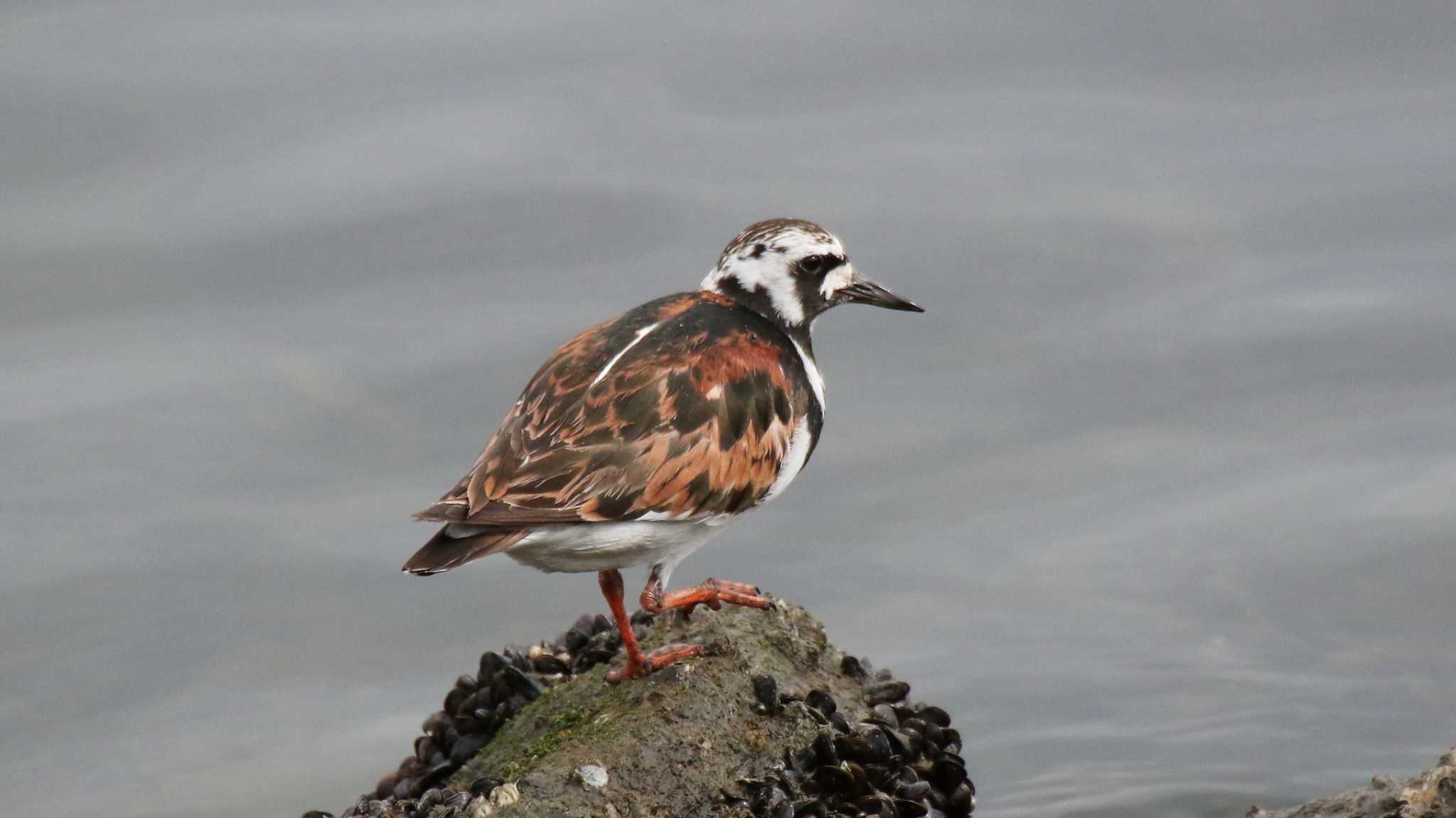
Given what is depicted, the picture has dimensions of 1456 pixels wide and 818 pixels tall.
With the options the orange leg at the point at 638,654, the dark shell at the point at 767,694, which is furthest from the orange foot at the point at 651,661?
the dark shell at the point at 767,694

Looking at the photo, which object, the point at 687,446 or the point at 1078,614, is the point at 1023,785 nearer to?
the point at 1078,614

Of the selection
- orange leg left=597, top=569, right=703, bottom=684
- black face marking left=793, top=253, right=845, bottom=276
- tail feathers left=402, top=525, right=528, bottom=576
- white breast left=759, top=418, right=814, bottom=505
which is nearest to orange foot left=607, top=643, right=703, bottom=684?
orange leg left=597, top=569, right=703, bottom=684

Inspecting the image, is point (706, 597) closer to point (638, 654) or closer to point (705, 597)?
point (705, 597)

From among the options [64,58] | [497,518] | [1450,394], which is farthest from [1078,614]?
[64,58]

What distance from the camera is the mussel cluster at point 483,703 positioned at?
657 centimetres

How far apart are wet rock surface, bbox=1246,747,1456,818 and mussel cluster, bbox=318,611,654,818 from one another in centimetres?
255

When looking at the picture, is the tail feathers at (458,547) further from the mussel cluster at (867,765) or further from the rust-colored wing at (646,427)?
the mussel cluster at (867,765)

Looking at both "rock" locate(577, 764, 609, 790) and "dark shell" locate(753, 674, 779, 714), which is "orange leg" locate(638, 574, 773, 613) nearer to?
"dark shell" locate(753, 674, 779, 714)

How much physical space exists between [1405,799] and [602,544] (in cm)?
266

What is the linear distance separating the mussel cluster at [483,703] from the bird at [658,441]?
388 millimetres

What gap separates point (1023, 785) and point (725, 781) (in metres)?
2.94

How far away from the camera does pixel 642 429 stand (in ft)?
21.3

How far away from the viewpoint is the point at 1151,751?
8.51 meters

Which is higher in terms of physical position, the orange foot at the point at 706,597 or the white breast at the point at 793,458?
the white breast at the point at 793,458
